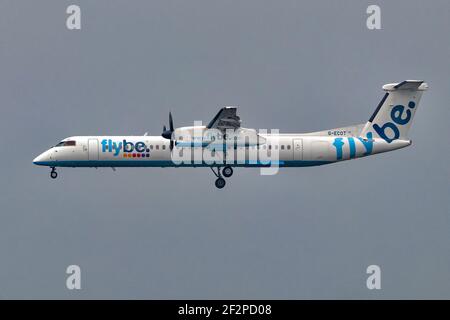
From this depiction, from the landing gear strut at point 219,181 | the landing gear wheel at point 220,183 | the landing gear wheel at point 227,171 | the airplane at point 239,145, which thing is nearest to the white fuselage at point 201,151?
the airplane at point 239,145

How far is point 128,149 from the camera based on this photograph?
196ft

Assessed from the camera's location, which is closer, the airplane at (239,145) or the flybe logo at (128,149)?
the airplane at (239,145)

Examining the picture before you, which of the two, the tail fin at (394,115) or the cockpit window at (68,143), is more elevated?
the tail fin at (394,115)

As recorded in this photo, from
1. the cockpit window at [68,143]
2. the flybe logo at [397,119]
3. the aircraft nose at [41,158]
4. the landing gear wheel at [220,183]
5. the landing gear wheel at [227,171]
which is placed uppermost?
the flybe logo at [397,119]

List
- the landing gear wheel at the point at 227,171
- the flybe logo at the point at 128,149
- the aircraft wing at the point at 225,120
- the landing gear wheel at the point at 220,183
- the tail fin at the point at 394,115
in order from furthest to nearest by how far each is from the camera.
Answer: the tail fin at the point at 394,115, the landing gear wheel at the point at 220,183, the landing gear wheel at the point at 227,171, the flybe logo at the point at 128,149, the aircraft wing at the point at 225,120

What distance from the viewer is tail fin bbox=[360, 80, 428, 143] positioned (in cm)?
6141

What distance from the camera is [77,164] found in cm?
6028

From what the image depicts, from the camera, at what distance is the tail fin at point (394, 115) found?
6141 centimetres

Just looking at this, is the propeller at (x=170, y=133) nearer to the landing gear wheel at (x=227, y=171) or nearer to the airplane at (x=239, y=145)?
the airplane at (x=239, y=145)

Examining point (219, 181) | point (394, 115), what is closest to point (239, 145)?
point (219, 181)

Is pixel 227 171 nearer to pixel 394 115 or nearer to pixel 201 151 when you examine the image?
pixel 201 151
